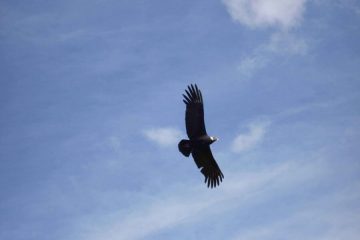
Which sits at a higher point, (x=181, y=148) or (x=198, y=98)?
(x=198, y=98)

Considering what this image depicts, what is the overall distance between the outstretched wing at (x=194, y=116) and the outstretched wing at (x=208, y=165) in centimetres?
99

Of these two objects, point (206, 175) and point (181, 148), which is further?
point (206, 175)

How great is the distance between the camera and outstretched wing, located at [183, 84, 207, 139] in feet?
74.7

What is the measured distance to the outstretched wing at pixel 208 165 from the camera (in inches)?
941

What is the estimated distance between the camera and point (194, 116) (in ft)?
75.0

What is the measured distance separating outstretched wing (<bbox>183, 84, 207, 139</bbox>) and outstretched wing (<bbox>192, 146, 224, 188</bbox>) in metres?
0.99

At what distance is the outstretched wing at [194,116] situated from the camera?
22781 mm

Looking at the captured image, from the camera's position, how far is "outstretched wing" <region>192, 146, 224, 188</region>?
23891 millimetres

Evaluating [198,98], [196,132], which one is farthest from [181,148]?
[198,98]

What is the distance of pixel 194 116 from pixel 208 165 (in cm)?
327

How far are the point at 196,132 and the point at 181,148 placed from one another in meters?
1.10

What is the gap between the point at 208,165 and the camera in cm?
2475

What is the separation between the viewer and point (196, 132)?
22.9 m

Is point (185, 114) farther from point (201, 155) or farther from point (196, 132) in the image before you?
point (201, 155)
